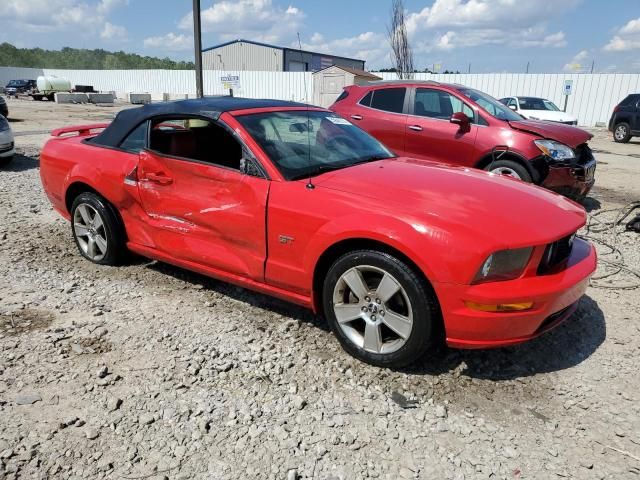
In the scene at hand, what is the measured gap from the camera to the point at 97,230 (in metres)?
4.45

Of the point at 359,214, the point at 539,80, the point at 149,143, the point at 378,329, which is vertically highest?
the point at 539,80

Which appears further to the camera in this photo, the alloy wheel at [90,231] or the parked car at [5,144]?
the parked car at [5,144]

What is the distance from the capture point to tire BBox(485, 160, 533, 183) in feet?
20.8

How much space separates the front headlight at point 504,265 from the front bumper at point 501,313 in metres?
0.03

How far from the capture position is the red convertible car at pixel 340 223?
2654mm

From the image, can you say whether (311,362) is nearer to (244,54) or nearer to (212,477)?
(212,477)

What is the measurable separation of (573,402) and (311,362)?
150 cm

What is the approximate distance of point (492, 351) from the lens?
324 cm

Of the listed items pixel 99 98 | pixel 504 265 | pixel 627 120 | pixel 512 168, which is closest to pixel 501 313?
pixel 504 265

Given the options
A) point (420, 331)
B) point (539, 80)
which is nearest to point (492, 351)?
point (420, 331)

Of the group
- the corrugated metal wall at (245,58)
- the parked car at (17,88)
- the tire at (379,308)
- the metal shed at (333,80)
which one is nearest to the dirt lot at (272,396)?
the tire at (379,308)

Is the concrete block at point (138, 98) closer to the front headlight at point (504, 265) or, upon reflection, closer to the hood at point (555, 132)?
the hood at point (555, 132)

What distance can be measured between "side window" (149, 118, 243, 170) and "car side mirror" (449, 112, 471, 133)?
367 cm

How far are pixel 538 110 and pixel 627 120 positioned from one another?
10.3ft
